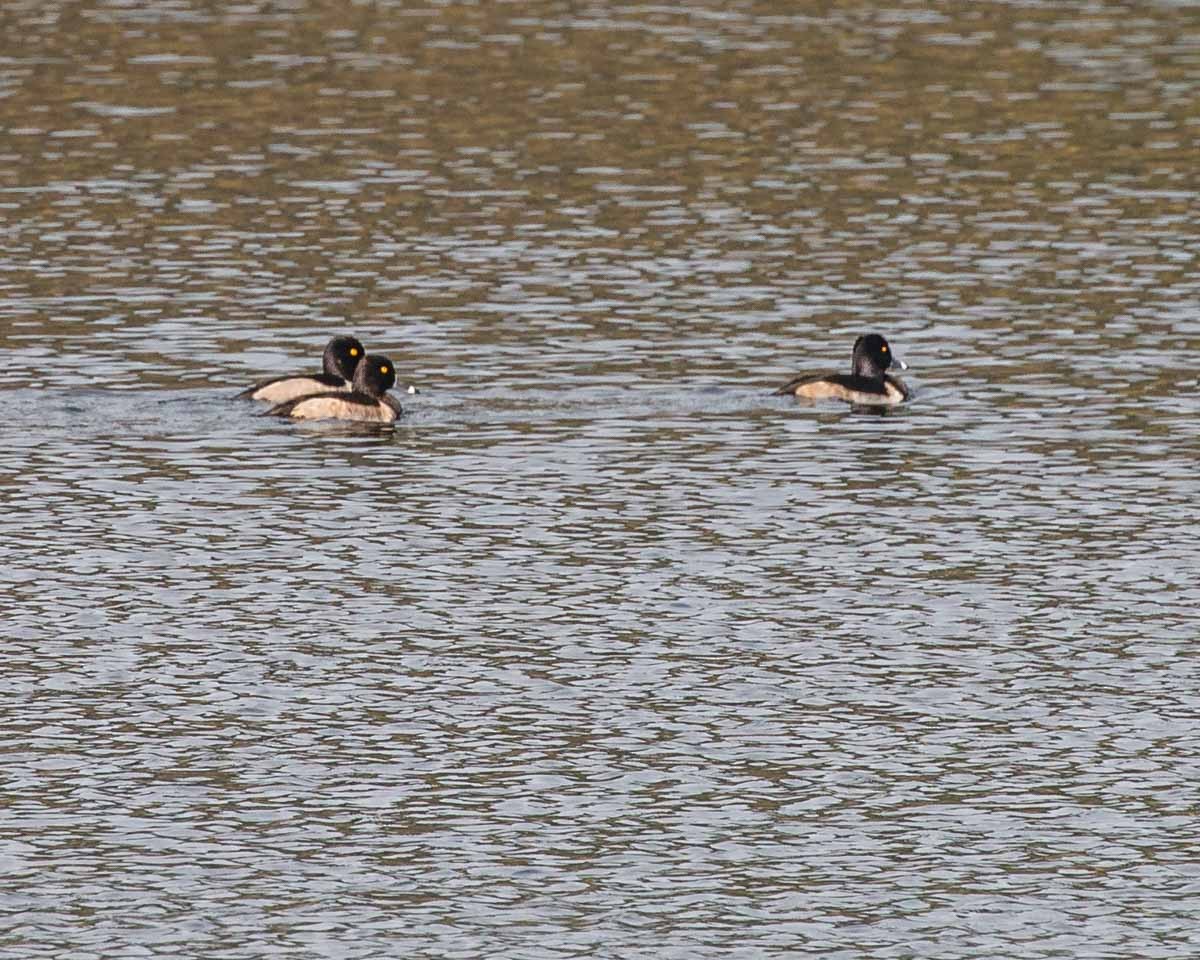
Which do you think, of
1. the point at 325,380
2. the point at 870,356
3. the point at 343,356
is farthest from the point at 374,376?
the point at 870,356

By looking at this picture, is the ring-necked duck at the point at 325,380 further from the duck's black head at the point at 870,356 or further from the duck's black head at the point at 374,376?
the duck's black head at the point at 870,356

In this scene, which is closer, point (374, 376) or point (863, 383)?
point (863, 383)

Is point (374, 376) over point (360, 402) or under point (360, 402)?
over

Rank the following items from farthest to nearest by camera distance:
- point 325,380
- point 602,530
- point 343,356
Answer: point 343,356
point 325,380
point 602,530

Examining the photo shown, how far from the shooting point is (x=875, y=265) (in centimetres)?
4291

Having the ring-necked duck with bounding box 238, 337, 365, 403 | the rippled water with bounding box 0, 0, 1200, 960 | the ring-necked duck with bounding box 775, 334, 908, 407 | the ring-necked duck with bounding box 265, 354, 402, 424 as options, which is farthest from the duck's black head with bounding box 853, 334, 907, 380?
the ring-necked duck with bounding box 238, 337, 365, 403

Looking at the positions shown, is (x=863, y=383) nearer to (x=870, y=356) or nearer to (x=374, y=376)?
(x=870, y=356)

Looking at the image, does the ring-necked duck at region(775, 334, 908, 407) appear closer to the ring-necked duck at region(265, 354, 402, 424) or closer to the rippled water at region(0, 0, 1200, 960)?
the rippled water at region(0, 0, 1200, 960)

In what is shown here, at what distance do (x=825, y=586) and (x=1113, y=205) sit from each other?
2269 cm

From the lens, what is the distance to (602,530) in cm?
2808

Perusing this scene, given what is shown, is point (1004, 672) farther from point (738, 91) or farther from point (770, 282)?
point (738, 91)

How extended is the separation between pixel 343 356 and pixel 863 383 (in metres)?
6.05

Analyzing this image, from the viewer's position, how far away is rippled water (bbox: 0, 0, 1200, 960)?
62.0 feet

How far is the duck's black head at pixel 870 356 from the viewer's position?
1357 inches
